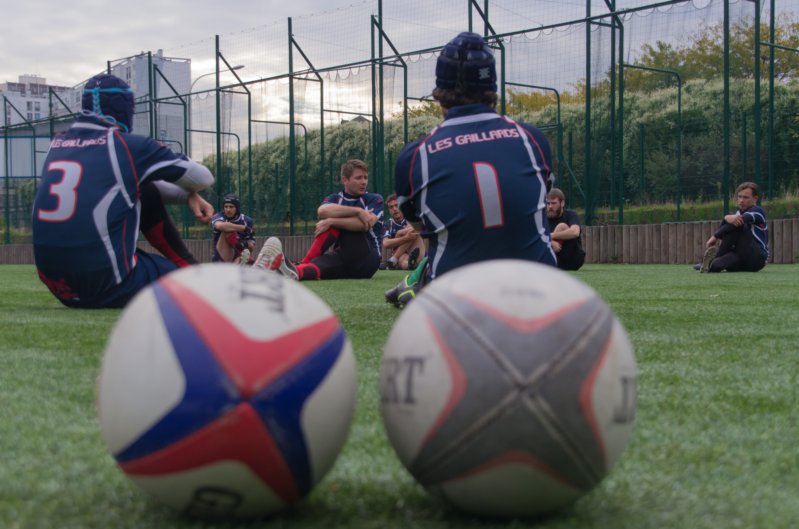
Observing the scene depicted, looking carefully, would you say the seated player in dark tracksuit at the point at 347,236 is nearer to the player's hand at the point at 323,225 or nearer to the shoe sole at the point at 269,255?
the player's hand at the point at 323,225

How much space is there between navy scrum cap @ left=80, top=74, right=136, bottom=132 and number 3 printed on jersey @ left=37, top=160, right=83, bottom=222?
47 centimetres

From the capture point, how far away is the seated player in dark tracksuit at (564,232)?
13227 millimetres

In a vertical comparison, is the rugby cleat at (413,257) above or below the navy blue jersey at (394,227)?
below

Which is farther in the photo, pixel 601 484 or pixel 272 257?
pixel 272 257

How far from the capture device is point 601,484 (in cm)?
226

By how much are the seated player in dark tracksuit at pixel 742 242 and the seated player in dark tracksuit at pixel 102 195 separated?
9267 mm

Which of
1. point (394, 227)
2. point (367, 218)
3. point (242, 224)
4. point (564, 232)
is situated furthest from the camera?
point (394, 227)

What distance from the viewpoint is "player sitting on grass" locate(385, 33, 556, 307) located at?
190 inches

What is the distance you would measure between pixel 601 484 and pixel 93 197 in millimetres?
4857

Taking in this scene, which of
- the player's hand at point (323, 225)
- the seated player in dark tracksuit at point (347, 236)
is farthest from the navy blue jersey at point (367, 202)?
the player's hand at point (323, 225)

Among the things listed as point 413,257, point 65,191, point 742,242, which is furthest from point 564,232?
point 65,191

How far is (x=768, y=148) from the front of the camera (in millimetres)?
17422

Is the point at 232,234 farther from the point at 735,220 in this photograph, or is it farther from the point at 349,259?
the point at 735,220

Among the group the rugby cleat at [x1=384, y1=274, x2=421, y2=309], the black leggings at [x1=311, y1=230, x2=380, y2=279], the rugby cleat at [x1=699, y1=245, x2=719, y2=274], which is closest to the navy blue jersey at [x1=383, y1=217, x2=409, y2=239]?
the black leggings at [x1=311, y1=230, x2=380, y2=279]
